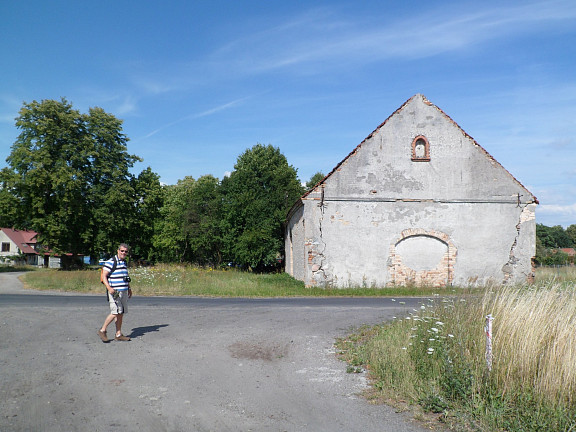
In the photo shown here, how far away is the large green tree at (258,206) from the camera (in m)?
36.0

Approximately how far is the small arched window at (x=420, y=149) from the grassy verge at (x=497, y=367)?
43.6 feet

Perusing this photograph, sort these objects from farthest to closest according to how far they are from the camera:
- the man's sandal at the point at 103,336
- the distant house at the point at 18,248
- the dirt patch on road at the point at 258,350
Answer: the distant house at the point at 18,248
the man's sandal at the point at 103,336
the dirt patch on road at the point at 258,350

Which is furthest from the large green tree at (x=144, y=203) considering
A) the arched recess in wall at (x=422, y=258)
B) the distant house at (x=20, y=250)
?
the distant house at (x=20, y=250)

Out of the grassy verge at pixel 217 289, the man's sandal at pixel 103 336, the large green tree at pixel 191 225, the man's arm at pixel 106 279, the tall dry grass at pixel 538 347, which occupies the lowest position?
the grassy verge at pixel 217 289

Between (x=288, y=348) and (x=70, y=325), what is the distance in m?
5.05

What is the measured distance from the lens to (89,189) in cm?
3662

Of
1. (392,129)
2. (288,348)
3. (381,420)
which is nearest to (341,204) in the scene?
(392,129)

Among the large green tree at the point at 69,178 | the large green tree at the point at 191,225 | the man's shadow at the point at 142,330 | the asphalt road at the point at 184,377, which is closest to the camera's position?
the asphalt road at the point at 184,377

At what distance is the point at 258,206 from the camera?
36.4m

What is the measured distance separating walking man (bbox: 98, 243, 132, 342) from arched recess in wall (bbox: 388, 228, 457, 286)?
13406 mm

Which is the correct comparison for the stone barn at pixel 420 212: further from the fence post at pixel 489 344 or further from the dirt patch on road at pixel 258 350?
the fence post at pixel 489 344

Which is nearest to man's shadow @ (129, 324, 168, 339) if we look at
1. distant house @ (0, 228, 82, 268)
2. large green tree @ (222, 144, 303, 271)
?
large green tree @ (222, 144, 303, 271)

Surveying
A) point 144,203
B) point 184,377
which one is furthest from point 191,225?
point 184,377

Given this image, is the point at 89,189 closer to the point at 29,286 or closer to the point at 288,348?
the point at 29,286
